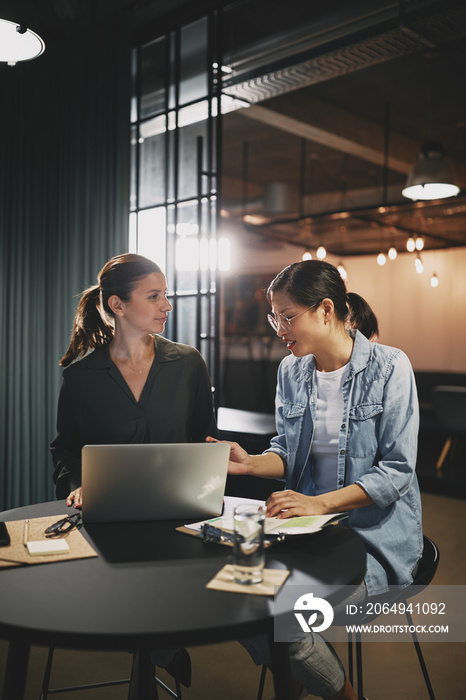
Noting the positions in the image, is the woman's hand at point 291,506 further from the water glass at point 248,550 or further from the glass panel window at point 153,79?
the glass panel window at point 153,79

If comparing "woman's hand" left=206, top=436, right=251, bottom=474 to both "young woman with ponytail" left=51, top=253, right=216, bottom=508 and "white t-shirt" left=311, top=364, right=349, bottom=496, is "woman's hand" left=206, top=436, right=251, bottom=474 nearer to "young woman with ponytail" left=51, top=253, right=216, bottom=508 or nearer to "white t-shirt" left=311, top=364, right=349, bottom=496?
"white t-shirt" left=311, top=364, right=349, bottom=496

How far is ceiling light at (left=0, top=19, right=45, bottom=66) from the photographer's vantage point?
2316 mm

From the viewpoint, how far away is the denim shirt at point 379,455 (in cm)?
173

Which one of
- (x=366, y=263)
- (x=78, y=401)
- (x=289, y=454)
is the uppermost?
(x=366, y=263)

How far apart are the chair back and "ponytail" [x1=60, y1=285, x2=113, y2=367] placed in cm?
452

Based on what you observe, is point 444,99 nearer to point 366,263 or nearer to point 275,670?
point 366,263

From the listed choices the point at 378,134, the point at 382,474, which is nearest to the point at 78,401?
the point at 382,474

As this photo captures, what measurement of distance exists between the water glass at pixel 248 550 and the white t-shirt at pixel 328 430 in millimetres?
701

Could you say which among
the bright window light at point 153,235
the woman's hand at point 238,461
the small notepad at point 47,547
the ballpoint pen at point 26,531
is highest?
the bright window light at point 153,235

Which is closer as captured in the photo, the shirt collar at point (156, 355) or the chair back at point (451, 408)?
the shirt collar at point (156, 355)

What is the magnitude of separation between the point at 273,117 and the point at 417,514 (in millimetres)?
5369

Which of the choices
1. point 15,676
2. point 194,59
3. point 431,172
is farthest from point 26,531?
point 431,172

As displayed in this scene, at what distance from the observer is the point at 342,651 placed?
2670 millimetres

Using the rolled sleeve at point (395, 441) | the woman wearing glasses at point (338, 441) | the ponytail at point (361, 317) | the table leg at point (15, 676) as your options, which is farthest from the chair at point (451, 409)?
the table leg at point (15, 676)
